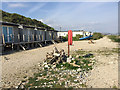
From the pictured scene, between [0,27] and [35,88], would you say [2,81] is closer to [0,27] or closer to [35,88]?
[35,88]

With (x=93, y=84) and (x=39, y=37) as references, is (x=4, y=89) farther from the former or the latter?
(x=39, y=37)

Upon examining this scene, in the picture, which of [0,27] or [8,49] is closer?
[0,27]

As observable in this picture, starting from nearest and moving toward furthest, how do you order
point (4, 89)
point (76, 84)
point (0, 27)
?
point (4, 89) < point (76, 84) < point (0, 27)

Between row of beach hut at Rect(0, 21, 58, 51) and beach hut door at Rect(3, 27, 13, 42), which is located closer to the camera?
row of beach hut at Rect(0, 21, 58, 51)

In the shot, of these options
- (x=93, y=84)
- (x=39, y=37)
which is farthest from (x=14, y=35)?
(x=93, y=84)

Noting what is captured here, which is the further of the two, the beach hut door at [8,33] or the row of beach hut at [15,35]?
the beach hut door at [8,33]

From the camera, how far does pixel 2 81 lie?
5383 mm

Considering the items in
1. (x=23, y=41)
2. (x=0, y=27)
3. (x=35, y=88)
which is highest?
(x=0, y=27)

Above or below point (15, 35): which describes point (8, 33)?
above

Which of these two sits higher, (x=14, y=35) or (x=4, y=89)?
(x=14, y=35)

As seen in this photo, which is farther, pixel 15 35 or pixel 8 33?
pixel 15 35

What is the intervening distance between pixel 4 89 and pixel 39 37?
18947 millimetres

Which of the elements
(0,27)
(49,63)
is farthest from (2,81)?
(0,27)

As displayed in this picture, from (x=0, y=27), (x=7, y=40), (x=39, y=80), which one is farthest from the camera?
(x=7, y=40)
